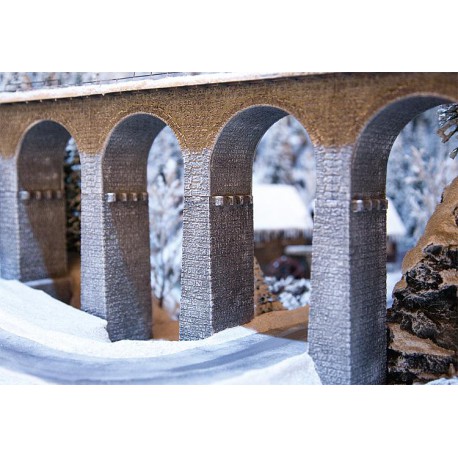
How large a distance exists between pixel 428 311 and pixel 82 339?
9755mm

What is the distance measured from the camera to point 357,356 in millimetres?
16844

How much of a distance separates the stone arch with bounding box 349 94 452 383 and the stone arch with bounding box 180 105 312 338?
335 cm

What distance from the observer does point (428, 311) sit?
18453mm

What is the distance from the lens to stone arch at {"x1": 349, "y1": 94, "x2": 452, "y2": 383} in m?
16.6

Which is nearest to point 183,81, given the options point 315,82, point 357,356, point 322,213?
point 315,82

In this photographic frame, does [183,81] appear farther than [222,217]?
No

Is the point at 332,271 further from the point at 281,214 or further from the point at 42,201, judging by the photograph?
the point at 281,214

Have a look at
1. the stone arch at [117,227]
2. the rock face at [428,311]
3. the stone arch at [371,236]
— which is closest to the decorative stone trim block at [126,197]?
the stone arch at [117,227]

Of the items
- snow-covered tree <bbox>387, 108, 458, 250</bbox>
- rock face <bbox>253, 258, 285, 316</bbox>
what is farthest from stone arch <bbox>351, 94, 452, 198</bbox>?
snow-covered tree <bbox>387, 108, 458, 250</bbox>

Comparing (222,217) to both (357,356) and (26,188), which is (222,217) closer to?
(357,356)

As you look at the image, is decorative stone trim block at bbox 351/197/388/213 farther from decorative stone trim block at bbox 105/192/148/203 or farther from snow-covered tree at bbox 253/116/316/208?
snow-covered tree at bbox 253/116/316/208

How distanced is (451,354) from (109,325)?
1097 cm

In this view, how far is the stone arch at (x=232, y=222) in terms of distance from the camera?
19.7 m

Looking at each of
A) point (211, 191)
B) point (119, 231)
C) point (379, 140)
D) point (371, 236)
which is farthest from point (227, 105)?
point (119, 231)
